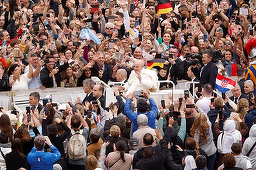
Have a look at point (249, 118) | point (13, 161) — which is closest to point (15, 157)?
point (13, 161)

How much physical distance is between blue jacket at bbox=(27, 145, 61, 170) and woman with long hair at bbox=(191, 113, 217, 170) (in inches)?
101

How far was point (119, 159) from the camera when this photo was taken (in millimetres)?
9695

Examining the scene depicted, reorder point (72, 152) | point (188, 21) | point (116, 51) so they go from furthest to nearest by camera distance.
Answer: point (188, 21)
point (116, 51)
point (72, 152)

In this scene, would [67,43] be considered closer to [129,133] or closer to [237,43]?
[237,43]

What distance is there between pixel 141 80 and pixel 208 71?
77.2 inches

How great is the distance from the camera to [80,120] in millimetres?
10508

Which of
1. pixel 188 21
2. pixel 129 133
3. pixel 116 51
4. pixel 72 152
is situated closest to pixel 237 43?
pixel 188 21

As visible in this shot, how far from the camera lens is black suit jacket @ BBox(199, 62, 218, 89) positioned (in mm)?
14102

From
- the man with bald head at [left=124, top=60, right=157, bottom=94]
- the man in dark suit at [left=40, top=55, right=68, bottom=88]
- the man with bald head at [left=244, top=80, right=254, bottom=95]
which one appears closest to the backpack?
the man with bald head at [left=124, top=60, right=157, bottom=94]

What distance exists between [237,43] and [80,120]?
307 inches

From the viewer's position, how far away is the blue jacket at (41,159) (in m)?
9.68

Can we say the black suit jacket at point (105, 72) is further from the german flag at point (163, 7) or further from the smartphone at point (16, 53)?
the german flag at point (163, 7)

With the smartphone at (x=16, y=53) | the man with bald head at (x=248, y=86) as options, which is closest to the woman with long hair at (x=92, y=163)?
the man with bald head at (x=248, y=86)

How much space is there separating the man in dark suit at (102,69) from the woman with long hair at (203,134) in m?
4.49
